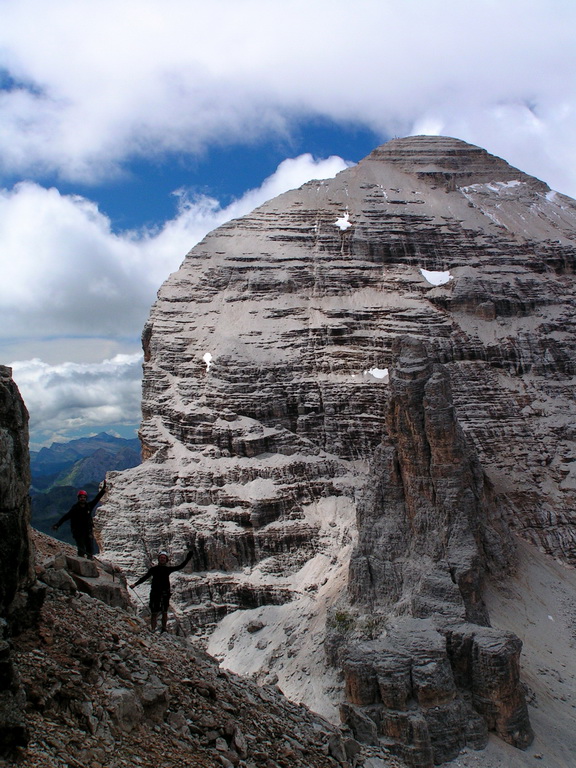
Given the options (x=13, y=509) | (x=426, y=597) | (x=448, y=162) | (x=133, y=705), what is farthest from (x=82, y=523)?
(x=448, y=162)

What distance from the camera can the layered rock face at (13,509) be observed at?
11461 millimetres

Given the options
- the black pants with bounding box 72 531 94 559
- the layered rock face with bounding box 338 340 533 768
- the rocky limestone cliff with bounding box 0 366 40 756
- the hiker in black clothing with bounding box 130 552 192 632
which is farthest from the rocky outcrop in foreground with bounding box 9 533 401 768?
the layered rock face with bounding box 338 340 533 768

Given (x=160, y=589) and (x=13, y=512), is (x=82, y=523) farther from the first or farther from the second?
(x=13, y=512)

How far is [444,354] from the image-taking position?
249 ft

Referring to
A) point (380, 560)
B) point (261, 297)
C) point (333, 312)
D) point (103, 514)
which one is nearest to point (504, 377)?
point (333, 312)

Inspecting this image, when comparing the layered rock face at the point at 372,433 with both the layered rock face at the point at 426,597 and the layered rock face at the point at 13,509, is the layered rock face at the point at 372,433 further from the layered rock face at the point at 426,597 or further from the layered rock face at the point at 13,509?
the layered rock face at the point at 13,509

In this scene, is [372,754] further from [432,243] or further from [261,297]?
[432,243]

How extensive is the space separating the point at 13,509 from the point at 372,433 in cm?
5831

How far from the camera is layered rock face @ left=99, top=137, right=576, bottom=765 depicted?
3409 cm

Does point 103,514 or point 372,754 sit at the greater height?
point 103,514

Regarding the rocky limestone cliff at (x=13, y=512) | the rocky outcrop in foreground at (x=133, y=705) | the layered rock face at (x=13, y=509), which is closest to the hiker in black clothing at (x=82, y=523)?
the rocky outcrop in foreground at (x=133, y=705)

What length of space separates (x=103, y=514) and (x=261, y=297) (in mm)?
34244

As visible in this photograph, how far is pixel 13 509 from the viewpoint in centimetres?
1175

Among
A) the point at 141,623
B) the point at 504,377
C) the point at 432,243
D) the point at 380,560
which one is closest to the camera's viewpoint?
the point at 141,623
